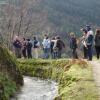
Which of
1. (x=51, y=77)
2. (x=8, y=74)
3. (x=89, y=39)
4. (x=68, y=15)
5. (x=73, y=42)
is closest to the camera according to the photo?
(x=8, y=74)

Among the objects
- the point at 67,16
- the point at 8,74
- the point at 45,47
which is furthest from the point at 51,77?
the point at 67,16

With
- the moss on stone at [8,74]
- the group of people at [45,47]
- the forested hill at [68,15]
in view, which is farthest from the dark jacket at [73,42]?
the forested hill at [68,15]

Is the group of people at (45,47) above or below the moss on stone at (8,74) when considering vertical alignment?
below

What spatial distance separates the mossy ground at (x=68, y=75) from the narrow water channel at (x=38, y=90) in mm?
Result: 414

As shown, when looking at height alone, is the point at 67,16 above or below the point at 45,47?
below

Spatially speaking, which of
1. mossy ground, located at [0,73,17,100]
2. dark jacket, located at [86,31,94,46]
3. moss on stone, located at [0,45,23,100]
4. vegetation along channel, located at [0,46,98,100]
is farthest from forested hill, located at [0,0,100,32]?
mossy ground, located at [0,73,17,100]

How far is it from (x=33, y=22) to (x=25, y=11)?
324 cm

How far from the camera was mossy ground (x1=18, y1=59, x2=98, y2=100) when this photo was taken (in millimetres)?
10867

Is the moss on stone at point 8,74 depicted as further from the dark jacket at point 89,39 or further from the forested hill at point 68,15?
the forested hill at point 68,15

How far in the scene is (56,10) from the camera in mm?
182500

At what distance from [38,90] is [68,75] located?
162 cm

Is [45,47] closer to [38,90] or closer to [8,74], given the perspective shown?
[38,90]

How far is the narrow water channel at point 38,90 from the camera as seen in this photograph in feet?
47.0

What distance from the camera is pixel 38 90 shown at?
16.2 metres
